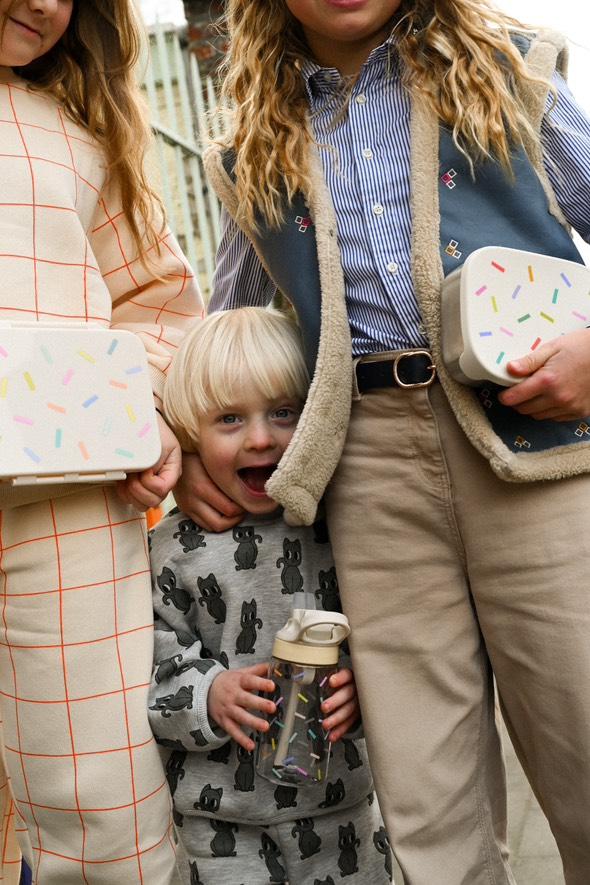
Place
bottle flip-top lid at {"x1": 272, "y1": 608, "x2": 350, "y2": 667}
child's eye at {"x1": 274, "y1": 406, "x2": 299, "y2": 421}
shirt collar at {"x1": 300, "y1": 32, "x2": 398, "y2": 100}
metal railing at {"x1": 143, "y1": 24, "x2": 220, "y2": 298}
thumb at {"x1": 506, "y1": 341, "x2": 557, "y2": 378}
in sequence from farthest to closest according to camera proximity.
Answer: metal railing at {"x1": 143, "y1": 24, "x2": 220, "y2": 298} → child's eye at {"x1": 274, "y1": 406, "x2": 299, "y2": 421} → shirt collar at {"x1": 300, "y1": 32, "x2": 398, "y2": 100} → bottle flip-top lid at {"x1": 272, "y1": 608, "x2": 350, "y2": 667} → thumb at {"x1": 506, "y1": 341, "x2": 557, "y2": 378}

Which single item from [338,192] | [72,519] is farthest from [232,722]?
[338,192]

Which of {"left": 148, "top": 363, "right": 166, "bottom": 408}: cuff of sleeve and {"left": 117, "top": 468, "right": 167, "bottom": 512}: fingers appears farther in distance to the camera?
{"left": 148, "top": 363, "right": 166, "bottom": 408}: cuff of sleeve

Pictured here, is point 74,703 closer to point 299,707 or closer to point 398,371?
point 299,707

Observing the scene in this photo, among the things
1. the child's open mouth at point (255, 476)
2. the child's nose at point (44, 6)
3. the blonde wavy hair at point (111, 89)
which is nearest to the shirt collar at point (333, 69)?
the blonde wavy hair at point (111, 89)

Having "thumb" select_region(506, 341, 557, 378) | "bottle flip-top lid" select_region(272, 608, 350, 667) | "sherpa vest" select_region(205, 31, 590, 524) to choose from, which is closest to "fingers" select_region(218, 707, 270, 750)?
"bottle flip-top lid" select_region(272, 608, 350, 667)

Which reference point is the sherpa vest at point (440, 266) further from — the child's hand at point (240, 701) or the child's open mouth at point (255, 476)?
the child's hand at point (240, 701)

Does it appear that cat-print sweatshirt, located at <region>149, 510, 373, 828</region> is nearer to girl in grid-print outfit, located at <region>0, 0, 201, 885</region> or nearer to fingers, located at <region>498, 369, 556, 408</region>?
girl in grid-print outfit, located at <region>0, 0, 201, 885</region>

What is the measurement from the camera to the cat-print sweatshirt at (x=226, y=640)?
5.19 feet

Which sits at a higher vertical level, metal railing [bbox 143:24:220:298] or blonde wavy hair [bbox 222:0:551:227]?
blonde wavy hair [bbox 222:0:551:227]

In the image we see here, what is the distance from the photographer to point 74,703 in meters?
1.52

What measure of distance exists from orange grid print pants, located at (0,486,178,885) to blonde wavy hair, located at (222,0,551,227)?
0.59 metres

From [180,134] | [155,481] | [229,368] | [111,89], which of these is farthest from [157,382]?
[180,134]

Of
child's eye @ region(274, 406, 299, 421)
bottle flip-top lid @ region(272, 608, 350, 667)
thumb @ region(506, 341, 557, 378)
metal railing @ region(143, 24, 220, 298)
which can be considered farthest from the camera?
metal railing @ region(143, 24, 220, 298)

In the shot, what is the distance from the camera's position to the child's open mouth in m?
1.71
